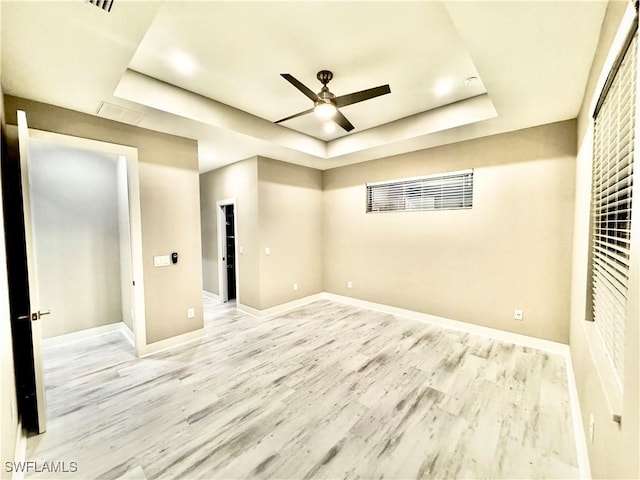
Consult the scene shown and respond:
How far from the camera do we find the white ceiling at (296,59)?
5.16 ft

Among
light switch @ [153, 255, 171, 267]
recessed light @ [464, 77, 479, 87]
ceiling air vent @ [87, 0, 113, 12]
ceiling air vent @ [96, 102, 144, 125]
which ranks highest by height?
recessed light @ [464, 77, 479, 87]

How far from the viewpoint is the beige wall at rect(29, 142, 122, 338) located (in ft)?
11.6

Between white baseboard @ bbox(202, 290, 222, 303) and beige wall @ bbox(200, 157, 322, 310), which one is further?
white baseboard @ bbox(202, 290, 222, 303)

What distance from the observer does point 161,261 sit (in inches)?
130

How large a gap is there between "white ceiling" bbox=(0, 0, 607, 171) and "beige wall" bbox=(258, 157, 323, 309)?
44.5 inches

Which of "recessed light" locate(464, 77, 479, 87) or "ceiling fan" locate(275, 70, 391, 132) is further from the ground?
"recessed light" locate(464, 77, 479, 87)

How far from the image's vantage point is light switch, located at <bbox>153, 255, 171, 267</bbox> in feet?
10.7

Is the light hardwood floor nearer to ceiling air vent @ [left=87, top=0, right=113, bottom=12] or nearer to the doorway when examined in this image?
the doorway

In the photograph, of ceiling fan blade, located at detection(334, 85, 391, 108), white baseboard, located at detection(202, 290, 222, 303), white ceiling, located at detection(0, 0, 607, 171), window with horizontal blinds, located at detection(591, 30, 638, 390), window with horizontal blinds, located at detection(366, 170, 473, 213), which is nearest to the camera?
window with horizontal blinds, located at detection(591, 30, 638, 390)

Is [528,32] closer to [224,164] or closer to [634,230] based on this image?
[634,230]

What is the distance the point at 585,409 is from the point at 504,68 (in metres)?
2.46

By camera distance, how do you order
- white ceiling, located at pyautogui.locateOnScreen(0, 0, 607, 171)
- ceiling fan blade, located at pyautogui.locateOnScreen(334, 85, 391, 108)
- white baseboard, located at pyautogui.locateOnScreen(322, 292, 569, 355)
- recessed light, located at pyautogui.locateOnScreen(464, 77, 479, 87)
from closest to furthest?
white ceiling, located at pyautogui.locateOnScreen(0, 0, 607, 171) → ceiling fan blade, located at pyautogui.locateOnScreen(334, 85, 391, 108) → recessed light, located at pyautogui.locateOnScreen(464, 77, 479, 87) → white baseboard, located at pyautogui.locateOnScreen(322, 292, 569, 355)

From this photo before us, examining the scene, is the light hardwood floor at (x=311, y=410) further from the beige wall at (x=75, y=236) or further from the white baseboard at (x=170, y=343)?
the beige wall at (x=75, y=236)

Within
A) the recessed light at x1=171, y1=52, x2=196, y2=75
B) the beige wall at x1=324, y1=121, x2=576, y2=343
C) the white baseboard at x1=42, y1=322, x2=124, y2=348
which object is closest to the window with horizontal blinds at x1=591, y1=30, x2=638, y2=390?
the beige wall at x1=324, y1=121, x2=576, y2=343
